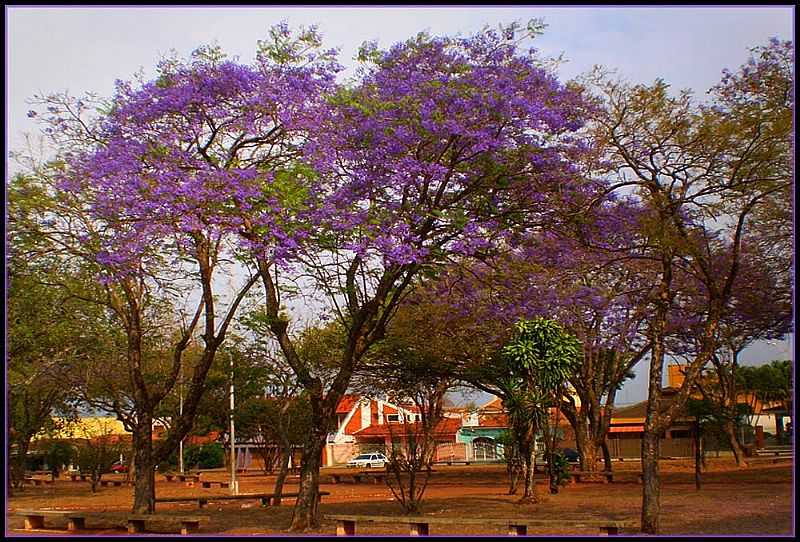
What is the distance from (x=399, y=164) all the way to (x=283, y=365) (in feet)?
36.8

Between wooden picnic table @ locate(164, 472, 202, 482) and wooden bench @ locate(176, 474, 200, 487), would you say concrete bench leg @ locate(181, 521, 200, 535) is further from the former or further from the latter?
wooden picnic table @ locate(164, 472, 202, 482)

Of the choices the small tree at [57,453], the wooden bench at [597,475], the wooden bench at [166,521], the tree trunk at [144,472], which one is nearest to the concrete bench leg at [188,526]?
the wooden bench at [166,521]

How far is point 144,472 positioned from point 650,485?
27.3ft

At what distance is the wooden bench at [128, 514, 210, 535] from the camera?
13.5 metres

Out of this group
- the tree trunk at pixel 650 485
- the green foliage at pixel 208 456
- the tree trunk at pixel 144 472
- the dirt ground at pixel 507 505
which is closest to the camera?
the tree trunk at pixel 650 485

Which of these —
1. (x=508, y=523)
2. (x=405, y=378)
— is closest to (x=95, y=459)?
(x=405, y=378)

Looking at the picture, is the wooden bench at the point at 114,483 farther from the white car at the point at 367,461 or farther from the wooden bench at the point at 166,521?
the wooden bench at the point at 166,521

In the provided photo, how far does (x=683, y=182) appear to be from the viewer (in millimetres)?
13359

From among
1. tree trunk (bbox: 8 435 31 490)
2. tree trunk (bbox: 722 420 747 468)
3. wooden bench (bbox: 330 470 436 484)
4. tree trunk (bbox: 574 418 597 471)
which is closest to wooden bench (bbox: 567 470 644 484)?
tree trunk (bbox: 574 418 597 471)

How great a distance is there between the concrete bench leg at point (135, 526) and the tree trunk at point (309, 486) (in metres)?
2.23

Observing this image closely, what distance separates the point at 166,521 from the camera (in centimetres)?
1365

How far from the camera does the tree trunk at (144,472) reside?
50.6ft

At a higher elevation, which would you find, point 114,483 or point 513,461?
point 513,461

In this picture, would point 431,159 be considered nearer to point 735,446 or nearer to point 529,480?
point 529,480
